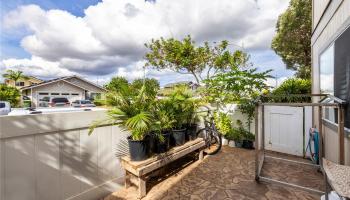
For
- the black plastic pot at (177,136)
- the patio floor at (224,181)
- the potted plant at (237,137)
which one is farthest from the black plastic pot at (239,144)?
the black plastic pot at (177,136)

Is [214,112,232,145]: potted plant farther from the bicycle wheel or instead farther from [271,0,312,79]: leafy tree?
[271,0,312,79]: leafy tree

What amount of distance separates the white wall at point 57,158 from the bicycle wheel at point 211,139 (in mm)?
2314

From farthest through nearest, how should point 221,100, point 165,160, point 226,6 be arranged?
point 226,6, point 221,100, point 165,160

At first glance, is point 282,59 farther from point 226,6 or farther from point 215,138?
point 215,138

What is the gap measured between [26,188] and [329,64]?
4505 millimetres

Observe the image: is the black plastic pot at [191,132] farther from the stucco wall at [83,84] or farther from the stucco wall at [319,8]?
the stucco wall at [83,84]

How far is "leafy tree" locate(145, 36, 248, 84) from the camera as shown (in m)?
8.25

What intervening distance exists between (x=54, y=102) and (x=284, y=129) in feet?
66.9

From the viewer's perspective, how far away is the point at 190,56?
845 cm

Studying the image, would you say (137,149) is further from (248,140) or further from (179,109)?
(248,140)

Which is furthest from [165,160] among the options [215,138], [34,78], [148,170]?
[34,78]

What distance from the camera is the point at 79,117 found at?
220 cm

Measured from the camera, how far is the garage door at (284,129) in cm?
396

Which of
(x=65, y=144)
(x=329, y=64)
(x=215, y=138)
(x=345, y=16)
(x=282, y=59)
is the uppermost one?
(x=282, y=59)
